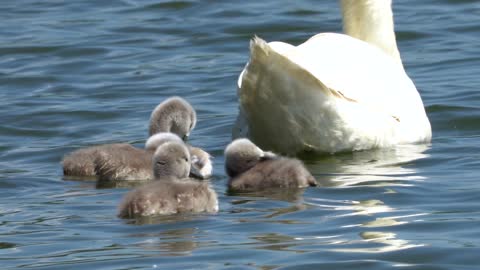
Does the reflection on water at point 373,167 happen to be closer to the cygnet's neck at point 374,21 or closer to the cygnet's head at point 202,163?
the cygnet's head at point 202,163

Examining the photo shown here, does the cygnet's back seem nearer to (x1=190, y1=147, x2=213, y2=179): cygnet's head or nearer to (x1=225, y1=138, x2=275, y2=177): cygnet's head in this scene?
(x1=190, y1=147, x2=213, y2=179): cygnet's head

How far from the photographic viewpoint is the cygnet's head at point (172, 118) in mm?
11109

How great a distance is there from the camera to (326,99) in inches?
405

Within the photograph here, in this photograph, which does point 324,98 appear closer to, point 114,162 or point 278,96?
point 278,96

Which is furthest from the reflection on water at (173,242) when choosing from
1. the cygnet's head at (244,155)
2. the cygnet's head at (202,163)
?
the cygnet's head at (202,163)

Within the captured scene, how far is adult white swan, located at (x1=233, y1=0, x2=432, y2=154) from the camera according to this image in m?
10.2

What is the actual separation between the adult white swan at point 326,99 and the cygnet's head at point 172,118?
39cm

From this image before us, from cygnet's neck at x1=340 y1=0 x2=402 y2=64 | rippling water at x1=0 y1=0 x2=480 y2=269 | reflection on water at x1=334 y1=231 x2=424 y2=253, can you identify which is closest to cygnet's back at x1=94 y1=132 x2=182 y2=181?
rippling water at x1=0 y1=0 x2=480 y2=269

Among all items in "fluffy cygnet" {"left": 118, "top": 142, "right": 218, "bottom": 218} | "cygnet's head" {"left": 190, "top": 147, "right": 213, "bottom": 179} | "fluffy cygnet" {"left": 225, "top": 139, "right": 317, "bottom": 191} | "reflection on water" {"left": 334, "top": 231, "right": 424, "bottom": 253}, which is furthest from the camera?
"cygnet's head" {"left": 190, "top": 147, "right": 213, "bottom": 179}

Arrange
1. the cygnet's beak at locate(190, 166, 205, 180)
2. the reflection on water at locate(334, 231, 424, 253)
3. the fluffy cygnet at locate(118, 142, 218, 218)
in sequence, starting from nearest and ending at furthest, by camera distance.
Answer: the reflection on water at locate(334, 231, 424, 253), the fluffy cygnet at locate(118, 142, 218, 218), the cygnet's beak at locate(190, 166, 205, 180)

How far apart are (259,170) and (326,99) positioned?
0.87m

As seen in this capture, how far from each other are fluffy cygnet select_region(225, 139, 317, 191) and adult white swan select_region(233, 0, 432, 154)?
0.54m

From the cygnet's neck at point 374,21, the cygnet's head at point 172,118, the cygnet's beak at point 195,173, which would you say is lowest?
the cygnet's beak at point 195,173

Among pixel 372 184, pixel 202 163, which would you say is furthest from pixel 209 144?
pixel 372 184
